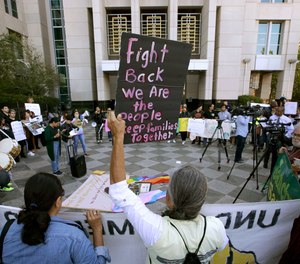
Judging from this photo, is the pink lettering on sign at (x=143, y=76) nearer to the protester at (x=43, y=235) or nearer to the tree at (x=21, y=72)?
the protester at (x=43, y=235)

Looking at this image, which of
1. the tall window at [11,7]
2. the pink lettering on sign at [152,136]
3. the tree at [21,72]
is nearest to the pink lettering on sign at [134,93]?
the pink lettering on sign at [152,136]

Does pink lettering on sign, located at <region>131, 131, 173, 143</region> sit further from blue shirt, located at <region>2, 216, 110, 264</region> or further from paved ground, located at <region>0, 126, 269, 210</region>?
blue shirt, located at <region>2, 216, 110, 264</region>

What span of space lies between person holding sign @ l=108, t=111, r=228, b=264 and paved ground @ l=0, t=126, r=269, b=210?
2173mm

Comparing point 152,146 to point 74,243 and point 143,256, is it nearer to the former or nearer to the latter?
point 143,256

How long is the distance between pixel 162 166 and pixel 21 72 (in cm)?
1404

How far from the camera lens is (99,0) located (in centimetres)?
1658

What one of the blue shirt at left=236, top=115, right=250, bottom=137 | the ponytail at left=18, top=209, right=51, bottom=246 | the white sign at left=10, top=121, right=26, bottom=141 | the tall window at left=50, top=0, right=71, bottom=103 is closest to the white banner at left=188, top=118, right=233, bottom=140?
the blue shirt at left=236, top=115, right=250, bottom=137

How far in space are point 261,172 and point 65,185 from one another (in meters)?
5.49

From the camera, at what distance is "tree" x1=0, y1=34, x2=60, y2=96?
1316 cm

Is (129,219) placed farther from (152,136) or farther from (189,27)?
(189,27)

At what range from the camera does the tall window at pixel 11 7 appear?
17.0 meters

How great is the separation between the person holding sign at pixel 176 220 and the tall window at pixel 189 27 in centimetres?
2000

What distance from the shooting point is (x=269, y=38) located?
1964 centimetres

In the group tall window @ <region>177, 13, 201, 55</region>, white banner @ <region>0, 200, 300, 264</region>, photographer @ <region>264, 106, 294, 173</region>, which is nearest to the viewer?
white banner @ <region>0, 200, 300, 264</region>
